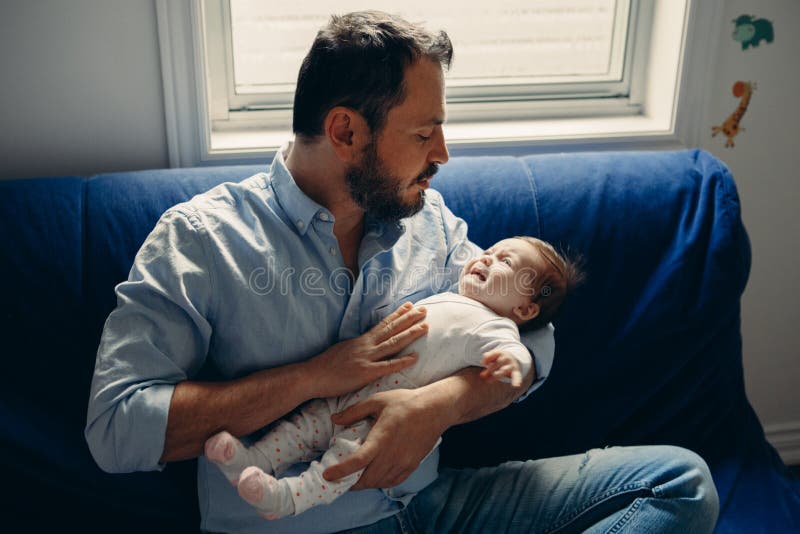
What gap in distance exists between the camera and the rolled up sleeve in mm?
1189

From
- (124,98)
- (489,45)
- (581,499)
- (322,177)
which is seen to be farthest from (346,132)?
(489,45)

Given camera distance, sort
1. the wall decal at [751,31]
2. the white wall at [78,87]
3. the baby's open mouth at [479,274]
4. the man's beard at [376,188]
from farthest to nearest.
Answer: the wall decal at [751,31] < the white wall at [78,87] < the baby's open mouth at [479,274] < the man's beard at [376,188]

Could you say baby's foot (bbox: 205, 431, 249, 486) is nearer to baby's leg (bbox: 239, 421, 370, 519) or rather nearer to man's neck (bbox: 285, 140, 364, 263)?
baby's leg (bbox: 239, 421, 370, 519)

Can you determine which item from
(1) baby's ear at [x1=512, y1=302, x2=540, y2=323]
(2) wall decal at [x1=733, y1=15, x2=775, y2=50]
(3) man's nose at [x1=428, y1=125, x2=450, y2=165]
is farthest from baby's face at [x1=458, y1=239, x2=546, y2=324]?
A: (2) wall decal at [x1=733, y1=15, x2=775, y2=50]

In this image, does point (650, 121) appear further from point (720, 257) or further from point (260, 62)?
point (260, 62)

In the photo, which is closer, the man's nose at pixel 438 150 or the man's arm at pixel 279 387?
the man's arm at pixel 279 387

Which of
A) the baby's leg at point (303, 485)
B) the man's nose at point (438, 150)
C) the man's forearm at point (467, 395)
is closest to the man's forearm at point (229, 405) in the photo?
the baby's leg at point (303, 485)

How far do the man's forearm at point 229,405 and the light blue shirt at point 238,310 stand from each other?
27 mm

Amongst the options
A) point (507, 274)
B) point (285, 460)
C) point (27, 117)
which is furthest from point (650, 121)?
point (27, 117)

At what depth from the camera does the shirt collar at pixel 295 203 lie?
137 cm

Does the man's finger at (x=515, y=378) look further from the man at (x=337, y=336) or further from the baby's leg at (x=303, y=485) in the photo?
the baby's leg at (x=303, y=485)

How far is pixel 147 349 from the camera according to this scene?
1.21 m

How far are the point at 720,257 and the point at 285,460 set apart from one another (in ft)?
3.44

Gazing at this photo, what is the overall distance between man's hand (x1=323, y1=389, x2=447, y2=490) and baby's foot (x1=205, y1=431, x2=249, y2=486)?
0.17 m
